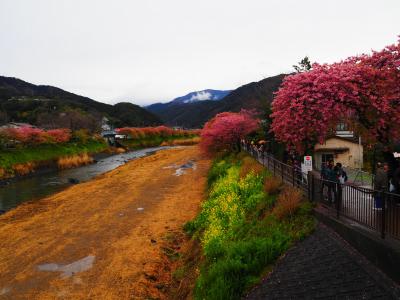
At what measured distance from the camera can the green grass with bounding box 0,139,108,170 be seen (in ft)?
144

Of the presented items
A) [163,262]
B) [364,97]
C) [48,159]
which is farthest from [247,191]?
[48,159]

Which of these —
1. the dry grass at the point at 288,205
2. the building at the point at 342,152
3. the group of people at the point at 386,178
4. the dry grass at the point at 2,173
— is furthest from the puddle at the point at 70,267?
the dry grass at the point at 2,173

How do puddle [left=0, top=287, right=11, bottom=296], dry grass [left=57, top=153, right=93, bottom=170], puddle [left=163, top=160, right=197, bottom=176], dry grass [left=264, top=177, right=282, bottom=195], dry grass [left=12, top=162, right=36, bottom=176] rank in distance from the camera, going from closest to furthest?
puddle [left=0, top=287, right=11, bottom=296]
dry grass [left=264, top=177, right=282, bottom=195]
puddle [left=163, top=160, right=197, bottom=176]
dry grass [left=12, top=162, right=36, bottom=176]
dry grass [left=57, top=153, right=93, bottom=170]

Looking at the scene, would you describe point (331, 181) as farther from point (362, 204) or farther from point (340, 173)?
point (340, 173)

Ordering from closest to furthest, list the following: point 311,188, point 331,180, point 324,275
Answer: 1. point 324,275
2. point 311,188
3. point 331,180

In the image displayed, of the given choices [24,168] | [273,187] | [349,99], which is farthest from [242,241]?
[24,168]

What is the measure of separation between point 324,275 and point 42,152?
171ft

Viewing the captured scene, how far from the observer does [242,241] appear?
11141mm

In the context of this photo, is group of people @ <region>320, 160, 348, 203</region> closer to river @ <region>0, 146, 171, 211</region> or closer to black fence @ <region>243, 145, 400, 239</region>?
black fence @ <region>243, 145, 400, 239</region>

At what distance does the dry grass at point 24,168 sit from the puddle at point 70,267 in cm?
3152

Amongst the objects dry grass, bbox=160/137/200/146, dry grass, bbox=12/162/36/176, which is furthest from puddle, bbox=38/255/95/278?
dry grass, bbox=160/137/200/146

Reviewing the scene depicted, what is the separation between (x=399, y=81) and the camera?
10453 mm

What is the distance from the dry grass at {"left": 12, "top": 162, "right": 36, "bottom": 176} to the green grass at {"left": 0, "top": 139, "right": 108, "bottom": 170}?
28.4 inches

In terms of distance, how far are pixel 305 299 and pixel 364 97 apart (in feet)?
22.3
